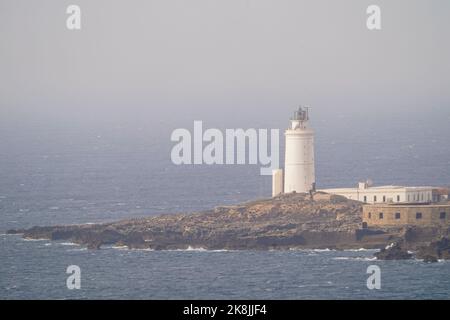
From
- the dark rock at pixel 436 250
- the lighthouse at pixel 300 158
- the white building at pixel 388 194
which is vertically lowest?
the dark rock at pixel 436 250

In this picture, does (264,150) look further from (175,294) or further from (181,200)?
(175,294)

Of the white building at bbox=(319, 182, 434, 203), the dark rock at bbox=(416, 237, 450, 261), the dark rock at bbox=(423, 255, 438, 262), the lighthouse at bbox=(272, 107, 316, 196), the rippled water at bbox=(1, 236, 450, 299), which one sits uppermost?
the lighthouse at bbox=(272, 107, 316, 196)

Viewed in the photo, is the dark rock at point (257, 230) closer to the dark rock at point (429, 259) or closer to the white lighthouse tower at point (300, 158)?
the dark rock at point (429, 259)

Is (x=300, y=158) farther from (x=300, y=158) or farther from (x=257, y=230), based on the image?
(x=257, y=230)

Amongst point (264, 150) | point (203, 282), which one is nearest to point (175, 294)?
point (203, 282)

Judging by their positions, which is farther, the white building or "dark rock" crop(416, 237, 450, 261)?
the white building

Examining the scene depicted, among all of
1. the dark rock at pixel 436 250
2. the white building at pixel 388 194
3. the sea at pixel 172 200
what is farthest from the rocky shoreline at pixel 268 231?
the white building at pixel 388 194

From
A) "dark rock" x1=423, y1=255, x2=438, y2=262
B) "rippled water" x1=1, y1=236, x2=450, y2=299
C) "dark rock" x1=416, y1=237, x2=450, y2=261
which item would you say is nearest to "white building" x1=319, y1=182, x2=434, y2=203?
"rippled water" x1=1, y1=236, x2=450, y2=299

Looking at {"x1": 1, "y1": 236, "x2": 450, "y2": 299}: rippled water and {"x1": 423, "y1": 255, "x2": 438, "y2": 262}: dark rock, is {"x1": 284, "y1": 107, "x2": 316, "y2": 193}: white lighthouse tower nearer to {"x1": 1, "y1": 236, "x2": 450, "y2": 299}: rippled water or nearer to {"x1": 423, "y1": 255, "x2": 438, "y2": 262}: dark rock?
{"x1": 1, "y1": 236, "x2": 450, "y2": 299}: rippled water
